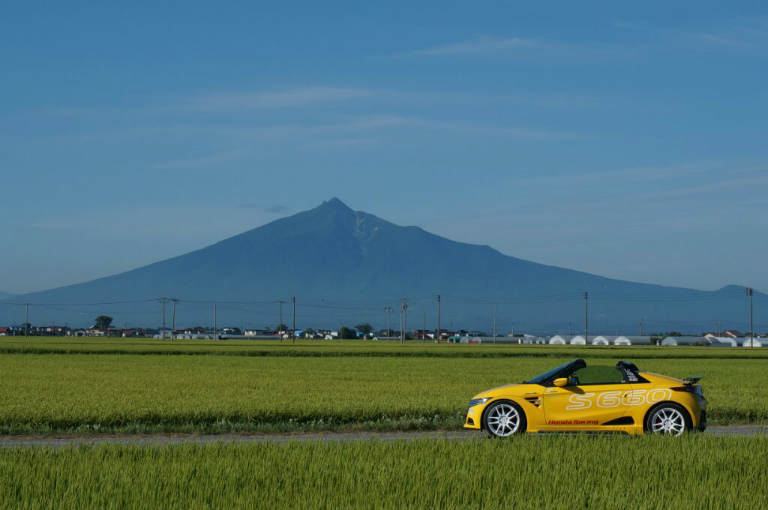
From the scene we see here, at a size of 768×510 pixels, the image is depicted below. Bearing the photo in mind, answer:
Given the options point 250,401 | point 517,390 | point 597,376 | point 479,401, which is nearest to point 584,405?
point 597,376

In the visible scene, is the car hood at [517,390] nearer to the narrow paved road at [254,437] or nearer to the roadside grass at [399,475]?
the narrow paved road at [254,437]

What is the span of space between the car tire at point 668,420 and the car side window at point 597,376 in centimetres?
91

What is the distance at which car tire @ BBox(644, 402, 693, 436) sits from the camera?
2075 centimetres

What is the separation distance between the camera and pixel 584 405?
2102cm

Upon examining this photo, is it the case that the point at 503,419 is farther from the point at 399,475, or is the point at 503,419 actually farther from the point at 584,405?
the point at 399,475

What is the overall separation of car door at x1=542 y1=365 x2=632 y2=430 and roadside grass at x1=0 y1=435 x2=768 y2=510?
174 cm

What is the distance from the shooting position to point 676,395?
2078 cm

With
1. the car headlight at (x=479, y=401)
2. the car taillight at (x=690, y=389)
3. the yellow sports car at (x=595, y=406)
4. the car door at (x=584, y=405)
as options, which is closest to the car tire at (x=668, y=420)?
the yellow sports car at (x=595, y=406)

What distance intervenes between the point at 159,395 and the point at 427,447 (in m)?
16.5

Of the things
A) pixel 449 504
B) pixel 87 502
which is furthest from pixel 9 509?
pixel 449 504

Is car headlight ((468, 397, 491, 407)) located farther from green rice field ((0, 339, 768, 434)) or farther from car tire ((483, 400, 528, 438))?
green rice field ((0, 339, 768, 434))

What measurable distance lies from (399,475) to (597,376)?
7371 millimetres

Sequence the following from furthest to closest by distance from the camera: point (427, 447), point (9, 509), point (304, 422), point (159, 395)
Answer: point (159, 395) < point (304, 422) < point (427, 447) < point (9, 509)

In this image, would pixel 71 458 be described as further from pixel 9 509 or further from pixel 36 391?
pixel 36 391
